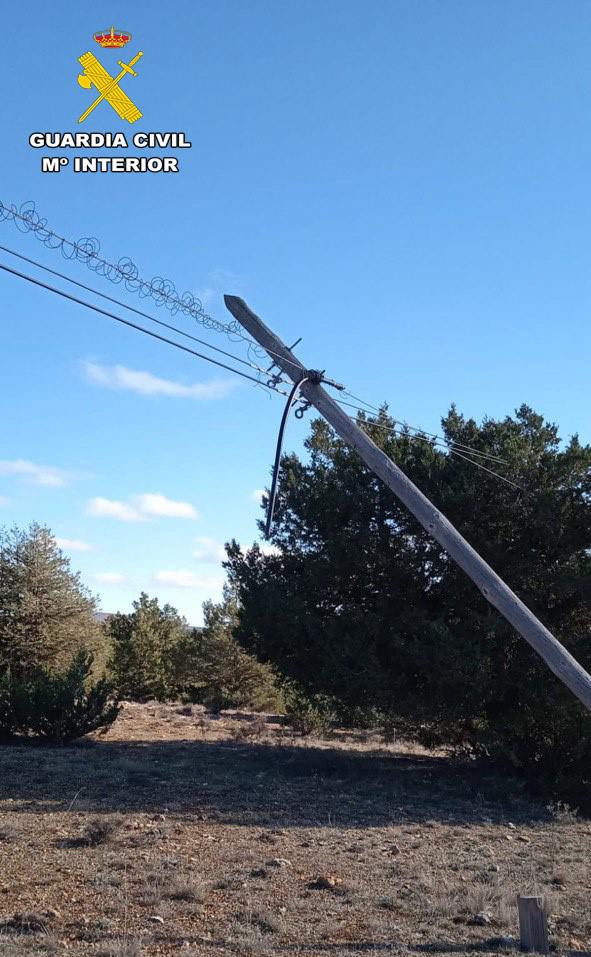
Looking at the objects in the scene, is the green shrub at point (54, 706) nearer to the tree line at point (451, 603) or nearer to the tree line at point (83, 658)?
the tree line at point (83, 658)

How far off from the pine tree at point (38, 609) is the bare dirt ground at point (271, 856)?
5632mm

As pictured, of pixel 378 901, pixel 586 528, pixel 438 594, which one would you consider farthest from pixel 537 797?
pixel 378 901

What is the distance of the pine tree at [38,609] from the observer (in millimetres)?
21672

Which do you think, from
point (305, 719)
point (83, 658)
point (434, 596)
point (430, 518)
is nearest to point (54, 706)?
point (83, 658)

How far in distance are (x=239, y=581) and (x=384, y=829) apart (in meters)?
8.36

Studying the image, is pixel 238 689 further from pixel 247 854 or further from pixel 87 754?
pixel 247 854

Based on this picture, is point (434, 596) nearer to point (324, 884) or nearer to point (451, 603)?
point (451, 603)

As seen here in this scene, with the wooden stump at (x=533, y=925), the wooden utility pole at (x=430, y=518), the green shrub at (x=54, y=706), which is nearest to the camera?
the wooden stump at (x=533, y=925)

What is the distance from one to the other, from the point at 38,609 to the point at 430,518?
16.4 metres

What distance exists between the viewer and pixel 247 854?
29.8 ft

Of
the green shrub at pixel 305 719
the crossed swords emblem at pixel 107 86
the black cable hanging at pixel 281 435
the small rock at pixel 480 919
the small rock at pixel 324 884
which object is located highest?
the crossed swords emblem at pixel 107 86

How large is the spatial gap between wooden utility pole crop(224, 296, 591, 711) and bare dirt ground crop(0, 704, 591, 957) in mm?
2217

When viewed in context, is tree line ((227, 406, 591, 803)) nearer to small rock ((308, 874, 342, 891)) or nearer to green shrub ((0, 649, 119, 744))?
green shrub ((0, 649, 119, 744))

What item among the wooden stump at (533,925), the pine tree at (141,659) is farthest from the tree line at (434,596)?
the pine tree at (141,659)
